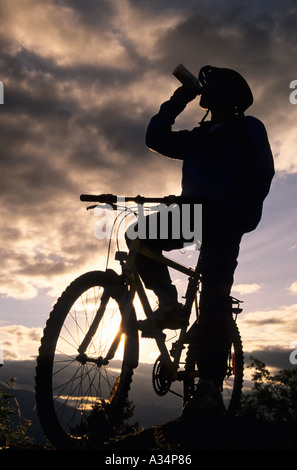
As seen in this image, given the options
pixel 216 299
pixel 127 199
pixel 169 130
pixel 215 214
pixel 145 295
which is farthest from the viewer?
pixel 169 130

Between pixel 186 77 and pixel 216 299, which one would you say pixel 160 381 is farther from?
pixel 186 77

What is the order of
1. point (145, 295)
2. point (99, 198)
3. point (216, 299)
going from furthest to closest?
1. point (216, 299)
2. point (145, 295)
3. point (99, 198)

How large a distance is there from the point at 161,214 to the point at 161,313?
1.06 meters

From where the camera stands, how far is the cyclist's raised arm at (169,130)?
4594 millimetres

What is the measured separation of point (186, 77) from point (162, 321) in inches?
102

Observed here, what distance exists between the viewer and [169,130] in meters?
4.84

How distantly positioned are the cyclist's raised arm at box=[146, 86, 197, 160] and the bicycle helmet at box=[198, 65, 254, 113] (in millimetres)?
519

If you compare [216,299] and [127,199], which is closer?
[127,199]

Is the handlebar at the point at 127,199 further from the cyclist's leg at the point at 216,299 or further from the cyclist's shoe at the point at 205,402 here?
the cyclist's shoe at the point at 205,402

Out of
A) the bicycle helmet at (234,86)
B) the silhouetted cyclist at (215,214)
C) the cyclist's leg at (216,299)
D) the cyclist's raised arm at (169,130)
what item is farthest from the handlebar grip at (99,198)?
the bicycle helmet at (234,86)

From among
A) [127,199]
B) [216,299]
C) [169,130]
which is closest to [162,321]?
[216,299]
